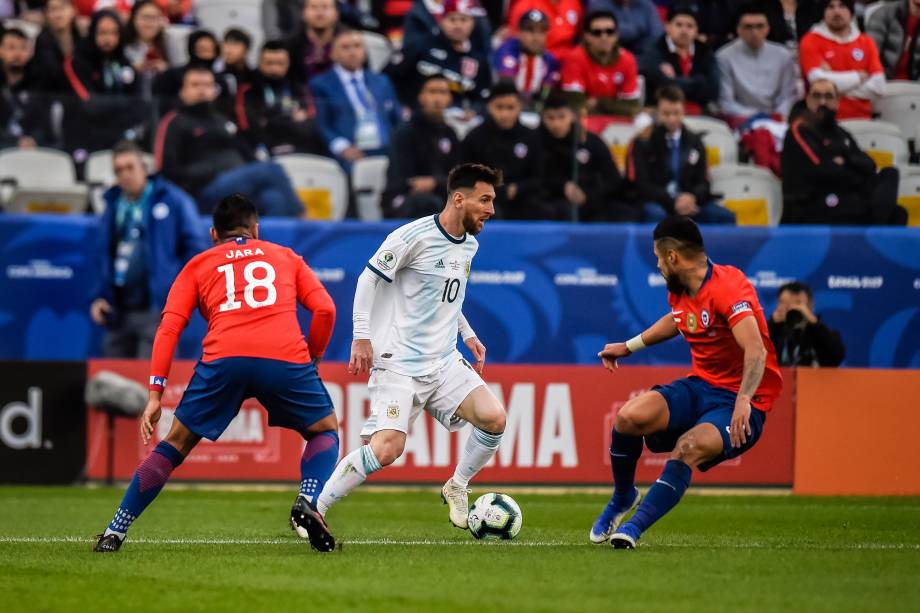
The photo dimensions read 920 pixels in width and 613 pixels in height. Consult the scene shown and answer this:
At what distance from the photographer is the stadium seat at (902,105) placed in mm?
16281

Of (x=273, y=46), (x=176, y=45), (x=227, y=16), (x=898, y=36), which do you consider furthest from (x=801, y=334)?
(x=227, y=16)

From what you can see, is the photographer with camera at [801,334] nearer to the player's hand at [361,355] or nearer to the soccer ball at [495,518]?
the soccer ball at [495,518]

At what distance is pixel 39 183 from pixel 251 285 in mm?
7947

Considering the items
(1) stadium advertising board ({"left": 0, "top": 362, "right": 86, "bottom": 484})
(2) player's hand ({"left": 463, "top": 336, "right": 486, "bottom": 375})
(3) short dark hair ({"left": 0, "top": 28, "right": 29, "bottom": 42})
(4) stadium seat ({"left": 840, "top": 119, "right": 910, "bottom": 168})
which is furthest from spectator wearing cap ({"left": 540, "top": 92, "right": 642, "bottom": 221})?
(2) player's hand ({"left": 463, "top": 336, "right": 486, "bottom": 375})

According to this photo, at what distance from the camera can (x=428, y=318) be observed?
30.0 ft

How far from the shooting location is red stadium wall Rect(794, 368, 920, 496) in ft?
46.4

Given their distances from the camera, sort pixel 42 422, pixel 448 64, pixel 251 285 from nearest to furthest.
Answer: pixel 251 285
pixel 42 422
pixel 448 64

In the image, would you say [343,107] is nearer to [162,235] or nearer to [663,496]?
[162,235]

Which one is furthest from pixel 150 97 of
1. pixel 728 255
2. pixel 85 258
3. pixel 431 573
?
pixel 431 573

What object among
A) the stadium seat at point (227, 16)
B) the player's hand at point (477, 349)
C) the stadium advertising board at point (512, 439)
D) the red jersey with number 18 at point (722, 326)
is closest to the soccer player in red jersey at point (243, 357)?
the player's hand at point (477, 349)

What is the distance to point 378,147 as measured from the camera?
618 inches

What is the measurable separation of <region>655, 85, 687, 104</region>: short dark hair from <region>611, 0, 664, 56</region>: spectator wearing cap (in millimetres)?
1617

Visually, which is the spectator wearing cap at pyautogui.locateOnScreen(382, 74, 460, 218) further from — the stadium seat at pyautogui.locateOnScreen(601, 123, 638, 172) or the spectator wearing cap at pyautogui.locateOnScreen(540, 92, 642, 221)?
the stadium seat at pyautogui.locateOnScreen(601, 123, 638, 172)

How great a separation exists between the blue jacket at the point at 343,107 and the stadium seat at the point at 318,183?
28cm
